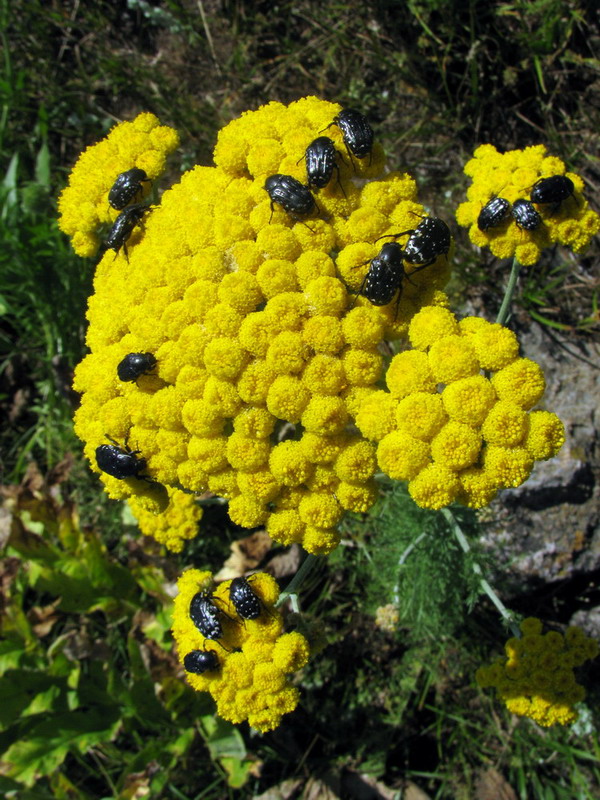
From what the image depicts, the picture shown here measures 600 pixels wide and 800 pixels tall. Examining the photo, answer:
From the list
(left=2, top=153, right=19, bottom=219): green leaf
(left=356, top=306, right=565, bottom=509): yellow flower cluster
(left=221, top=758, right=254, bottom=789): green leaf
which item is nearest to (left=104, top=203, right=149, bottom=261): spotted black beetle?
(left=356, top=306, right=565, bottom=509): yellow flower cluster

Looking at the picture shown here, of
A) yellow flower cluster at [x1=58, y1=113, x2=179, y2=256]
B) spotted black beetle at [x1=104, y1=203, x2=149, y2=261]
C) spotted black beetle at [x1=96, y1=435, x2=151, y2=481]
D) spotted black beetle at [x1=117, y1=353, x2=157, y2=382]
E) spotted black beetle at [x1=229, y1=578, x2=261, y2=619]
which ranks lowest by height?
spotted black beetle at [x1=229, y1=578, x2=261, y2=619]

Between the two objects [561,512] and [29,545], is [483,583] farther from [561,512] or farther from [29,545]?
[29,545]

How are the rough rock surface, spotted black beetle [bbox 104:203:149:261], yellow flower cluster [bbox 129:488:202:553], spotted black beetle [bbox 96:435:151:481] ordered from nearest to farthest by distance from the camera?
1. spotted black beetle [bbox 96:435:151:481]
2. spotted black beetle [bbox 104:203:149:261]
3. yellow flower cluster [bbox 129:488:202:553]
4. the rough rock surface

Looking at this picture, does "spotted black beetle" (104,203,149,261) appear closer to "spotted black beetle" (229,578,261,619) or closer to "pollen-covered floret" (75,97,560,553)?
"pollen-covered floret" (75,97,560,553)

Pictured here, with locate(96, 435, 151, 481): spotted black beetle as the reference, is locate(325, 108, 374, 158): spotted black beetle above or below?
above

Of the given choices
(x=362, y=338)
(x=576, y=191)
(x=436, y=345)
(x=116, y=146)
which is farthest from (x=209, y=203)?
(x=576, y=191)

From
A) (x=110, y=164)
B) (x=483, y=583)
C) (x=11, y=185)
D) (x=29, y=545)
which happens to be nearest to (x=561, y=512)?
(x=483, y=583)
